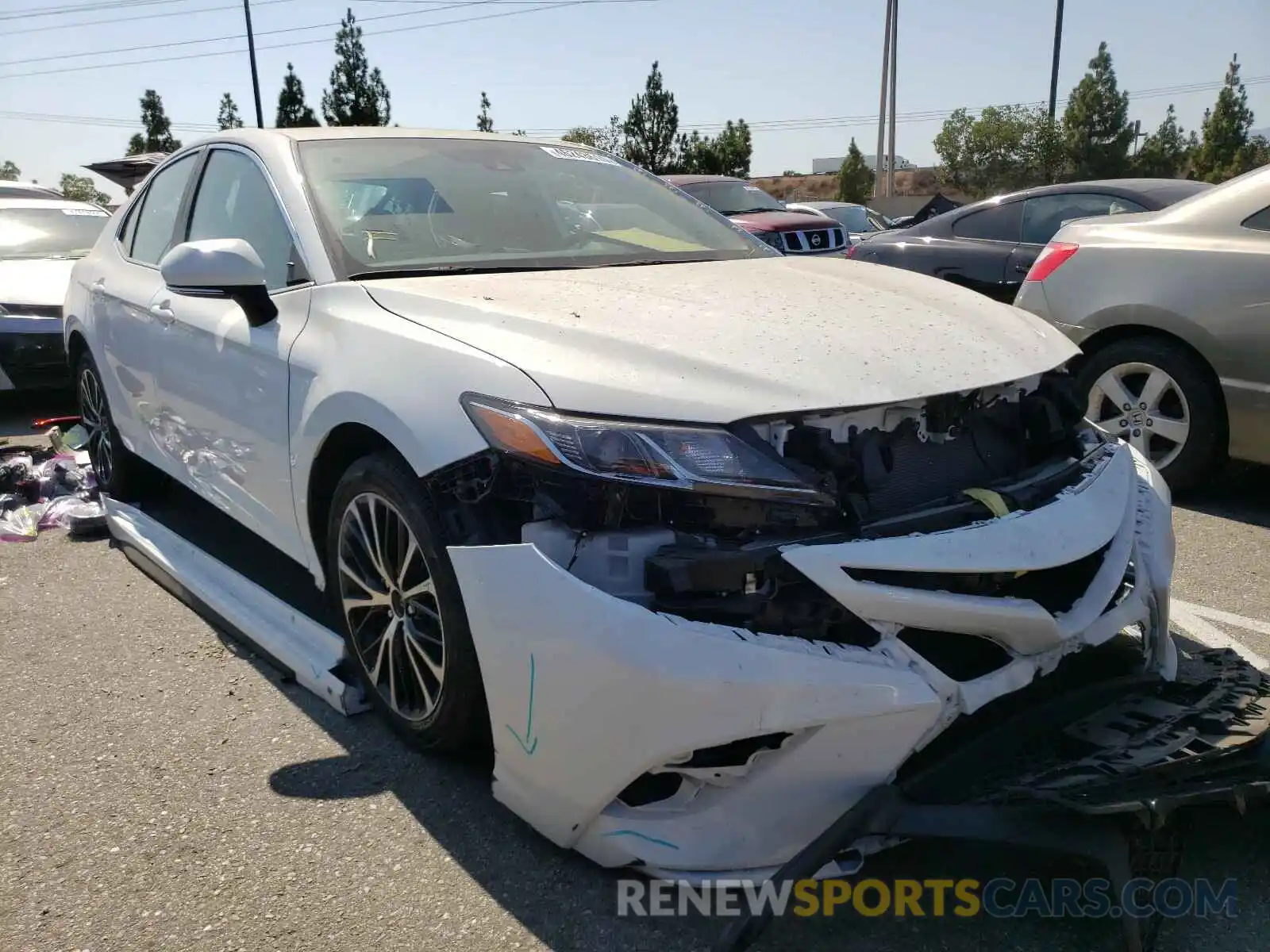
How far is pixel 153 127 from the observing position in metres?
43.2

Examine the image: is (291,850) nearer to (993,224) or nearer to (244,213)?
(244,213)

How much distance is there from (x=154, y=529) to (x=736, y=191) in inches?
414

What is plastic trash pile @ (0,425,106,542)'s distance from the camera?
4891 millimetres

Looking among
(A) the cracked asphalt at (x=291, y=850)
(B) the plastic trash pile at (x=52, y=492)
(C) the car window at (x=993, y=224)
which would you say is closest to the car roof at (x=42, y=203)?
(B) the plastic trash pile at (x=52, y=492)

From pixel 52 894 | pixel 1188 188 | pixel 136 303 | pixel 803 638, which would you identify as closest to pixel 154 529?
pixel 136 303

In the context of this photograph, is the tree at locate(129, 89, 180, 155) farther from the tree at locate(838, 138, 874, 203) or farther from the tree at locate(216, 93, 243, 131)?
the tree at locate(838, 138, 874, 203)

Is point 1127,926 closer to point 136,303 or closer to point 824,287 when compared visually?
point 824,287

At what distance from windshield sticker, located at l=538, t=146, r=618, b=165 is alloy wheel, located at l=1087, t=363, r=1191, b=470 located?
255cm

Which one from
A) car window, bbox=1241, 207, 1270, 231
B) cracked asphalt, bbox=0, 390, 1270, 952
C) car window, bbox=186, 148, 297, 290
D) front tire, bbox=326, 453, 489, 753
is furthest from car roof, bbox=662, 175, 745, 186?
front tire, bbox=326, 453, 489, 753

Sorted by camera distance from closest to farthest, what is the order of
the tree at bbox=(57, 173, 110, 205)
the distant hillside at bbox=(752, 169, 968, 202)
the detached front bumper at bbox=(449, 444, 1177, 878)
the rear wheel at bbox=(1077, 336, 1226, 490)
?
the detached front bumper at bbox=(449, 444, 1177, 878) → the rear wheel at bbox=(1077, 336, 1226, 490) → the tree at bbox=(57, 173, 110, 205) → the distant hillside at bbox=(752, 169, 968, 202)

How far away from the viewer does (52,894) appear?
2.27m

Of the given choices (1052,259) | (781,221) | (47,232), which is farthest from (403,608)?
(781,221)

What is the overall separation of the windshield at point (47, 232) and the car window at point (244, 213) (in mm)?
5206

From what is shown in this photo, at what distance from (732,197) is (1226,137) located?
4440 cm
